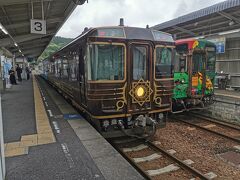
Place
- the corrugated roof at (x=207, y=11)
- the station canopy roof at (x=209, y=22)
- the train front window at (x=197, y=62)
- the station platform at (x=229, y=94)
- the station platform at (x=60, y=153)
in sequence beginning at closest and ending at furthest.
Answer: the station platform at (x=60, y=153)
the train front window at (x=197, y=62)
the station platform at (x=229, y=94)
the corrugated roof at (x=207, y=11)
the station canopy roof at (x=209, y=22)

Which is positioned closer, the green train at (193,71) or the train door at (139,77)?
the train door at (139,77)

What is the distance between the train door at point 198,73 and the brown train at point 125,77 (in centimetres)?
327

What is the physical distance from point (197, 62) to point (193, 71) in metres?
0.42

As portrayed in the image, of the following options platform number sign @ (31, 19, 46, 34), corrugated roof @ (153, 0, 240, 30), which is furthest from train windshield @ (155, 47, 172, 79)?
corrugated roof @ (153, 0, 240, 30)

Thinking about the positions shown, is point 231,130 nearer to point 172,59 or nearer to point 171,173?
point 172,59

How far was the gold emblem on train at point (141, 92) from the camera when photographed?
18.4ft

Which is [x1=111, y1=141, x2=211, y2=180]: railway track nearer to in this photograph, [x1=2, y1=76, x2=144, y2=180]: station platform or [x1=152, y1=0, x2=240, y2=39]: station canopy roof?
[x1=2, y1=76, x2=144, y2=180]: station platform

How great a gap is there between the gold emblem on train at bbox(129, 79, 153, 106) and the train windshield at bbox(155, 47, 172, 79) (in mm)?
426

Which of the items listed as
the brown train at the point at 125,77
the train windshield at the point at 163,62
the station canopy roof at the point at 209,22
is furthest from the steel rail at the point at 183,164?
the station canopy roof at the point at 209,22

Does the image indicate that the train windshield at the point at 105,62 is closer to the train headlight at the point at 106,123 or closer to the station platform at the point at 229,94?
the train headlight at the point at 106,123

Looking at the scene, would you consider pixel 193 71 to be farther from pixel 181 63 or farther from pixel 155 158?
pixel 155 158

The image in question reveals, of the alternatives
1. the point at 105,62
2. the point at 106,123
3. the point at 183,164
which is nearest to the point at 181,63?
the point at 105,62

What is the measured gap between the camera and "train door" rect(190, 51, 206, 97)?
29.6 ft

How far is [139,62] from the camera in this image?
18.7 ft
